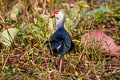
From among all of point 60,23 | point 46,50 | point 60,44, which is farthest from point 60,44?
point 60,23

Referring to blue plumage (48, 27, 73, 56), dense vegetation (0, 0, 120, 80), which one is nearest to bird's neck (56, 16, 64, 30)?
dense vegetation (0, 0, 120, 80)

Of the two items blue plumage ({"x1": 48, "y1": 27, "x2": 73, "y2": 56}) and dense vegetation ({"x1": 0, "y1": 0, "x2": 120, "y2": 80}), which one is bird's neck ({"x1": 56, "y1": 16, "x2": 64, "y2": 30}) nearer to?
dense vegetation ({"x1": 0, "y1": 0, "x2": 120, "y2": 80})

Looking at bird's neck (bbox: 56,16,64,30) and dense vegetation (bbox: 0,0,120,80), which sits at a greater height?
bird's neck (bbox: 56,16,64,30)

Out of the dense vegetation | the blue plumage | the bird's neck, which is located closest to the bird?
the blue plumage

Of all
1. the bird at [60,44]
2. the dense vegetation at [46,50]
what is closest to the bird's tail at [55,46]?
the bird at [60,44]

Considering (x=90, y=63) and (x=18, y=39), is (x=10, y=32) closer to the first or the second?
(x=18, y=39)

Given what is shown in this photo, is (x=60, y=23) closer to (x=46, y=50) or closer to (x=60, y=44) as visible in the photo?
(x=46, y=50)

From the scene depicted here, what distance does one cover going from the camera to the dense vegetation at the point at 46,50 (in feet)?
12.6

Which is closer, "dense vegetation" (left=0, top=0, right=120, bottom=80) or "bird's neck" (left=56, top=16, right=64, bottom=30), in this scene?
"dense vegetation" (left=0, top=0, right=120, bottom=80)

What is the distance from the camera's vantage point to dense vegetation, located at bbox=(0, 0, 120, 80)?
385 cm

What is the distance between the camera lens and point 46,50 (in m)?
4.30

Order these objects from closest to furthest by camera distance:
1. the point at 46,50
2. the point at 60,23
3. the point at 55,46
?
the point at 55,46 → the point at 46,50 → the point at 60,23

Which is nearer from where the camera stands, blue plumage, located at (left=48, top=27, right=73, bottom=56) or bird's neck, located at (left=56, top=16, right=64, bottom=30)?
blue plumage, located at (left=48, top=27, right=73, bottom=56)

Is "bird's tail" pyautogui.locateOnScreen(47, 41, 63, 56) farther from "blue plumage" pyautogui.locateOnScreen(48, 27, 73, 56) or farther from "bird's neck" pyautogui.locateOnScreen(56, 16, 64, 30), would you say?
"bird's neck" pyautogui.locateOnScreen(56, 16, 64, 30)
